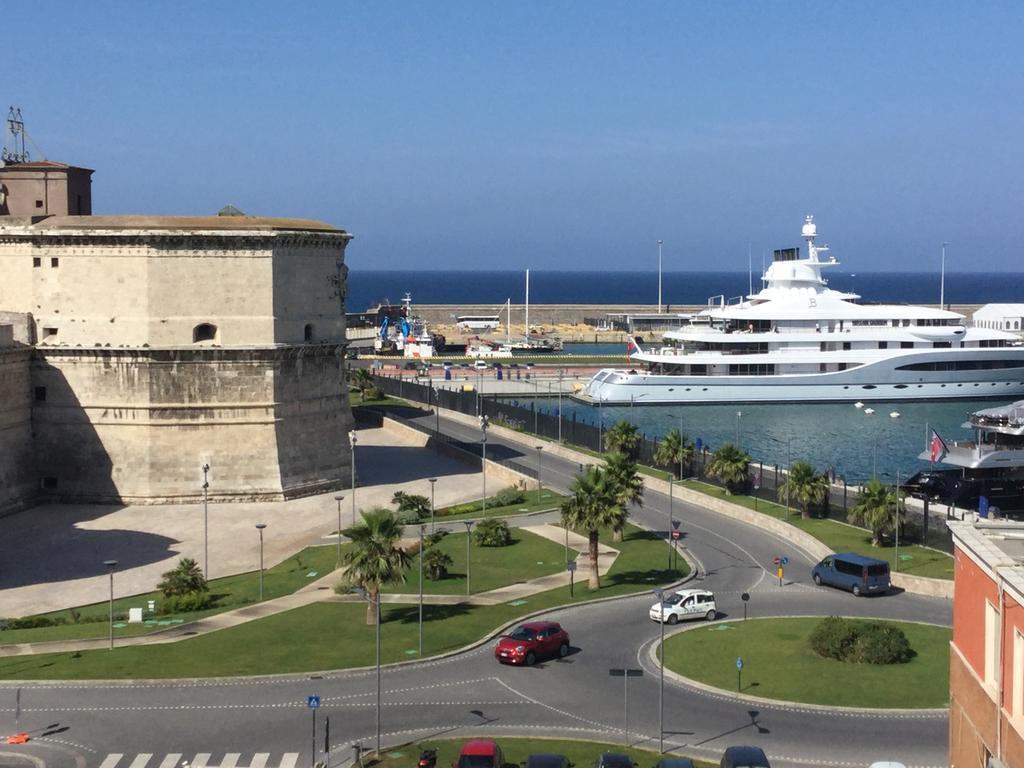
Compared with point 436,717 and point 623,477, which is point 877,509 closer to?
point 623,477

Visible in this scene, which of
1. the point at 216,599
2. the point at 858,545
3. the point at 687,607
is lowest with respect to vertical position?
the point at 216,599

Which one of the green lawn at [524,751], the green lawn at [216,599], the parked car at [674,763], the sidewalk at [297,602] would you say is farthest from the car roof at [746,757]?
the green lawn at [216,599]

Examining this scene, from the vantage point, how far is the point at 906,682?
83.8 ft

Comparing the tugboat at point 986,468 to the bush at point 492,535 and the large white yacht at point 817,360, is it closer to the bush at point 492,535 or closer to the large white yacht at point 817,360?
the bush at point 492,535

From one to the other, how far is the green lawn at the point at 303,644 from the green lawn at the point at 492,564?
66.7 inches

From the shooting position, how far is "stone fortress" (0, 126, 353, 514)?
46250mm

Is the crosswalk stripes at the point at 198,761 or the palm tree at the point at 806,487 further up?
the palm tree at the point at 806,487

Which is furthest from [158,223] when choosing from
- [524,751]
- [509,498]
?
[524,751]

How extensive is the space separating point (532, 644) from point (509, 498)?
1924 cm

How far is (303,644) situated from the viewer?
28.7 metres

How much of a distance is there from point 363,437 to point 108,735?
4052 centimetres

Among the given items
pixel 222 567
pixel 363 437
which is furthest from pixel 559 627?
pixel 363 437

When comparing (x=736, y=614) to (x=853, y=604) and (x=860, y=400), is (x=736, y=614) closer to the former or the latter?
(x=853, y=604)

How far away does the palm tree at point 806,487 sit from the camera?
40.3 meters
